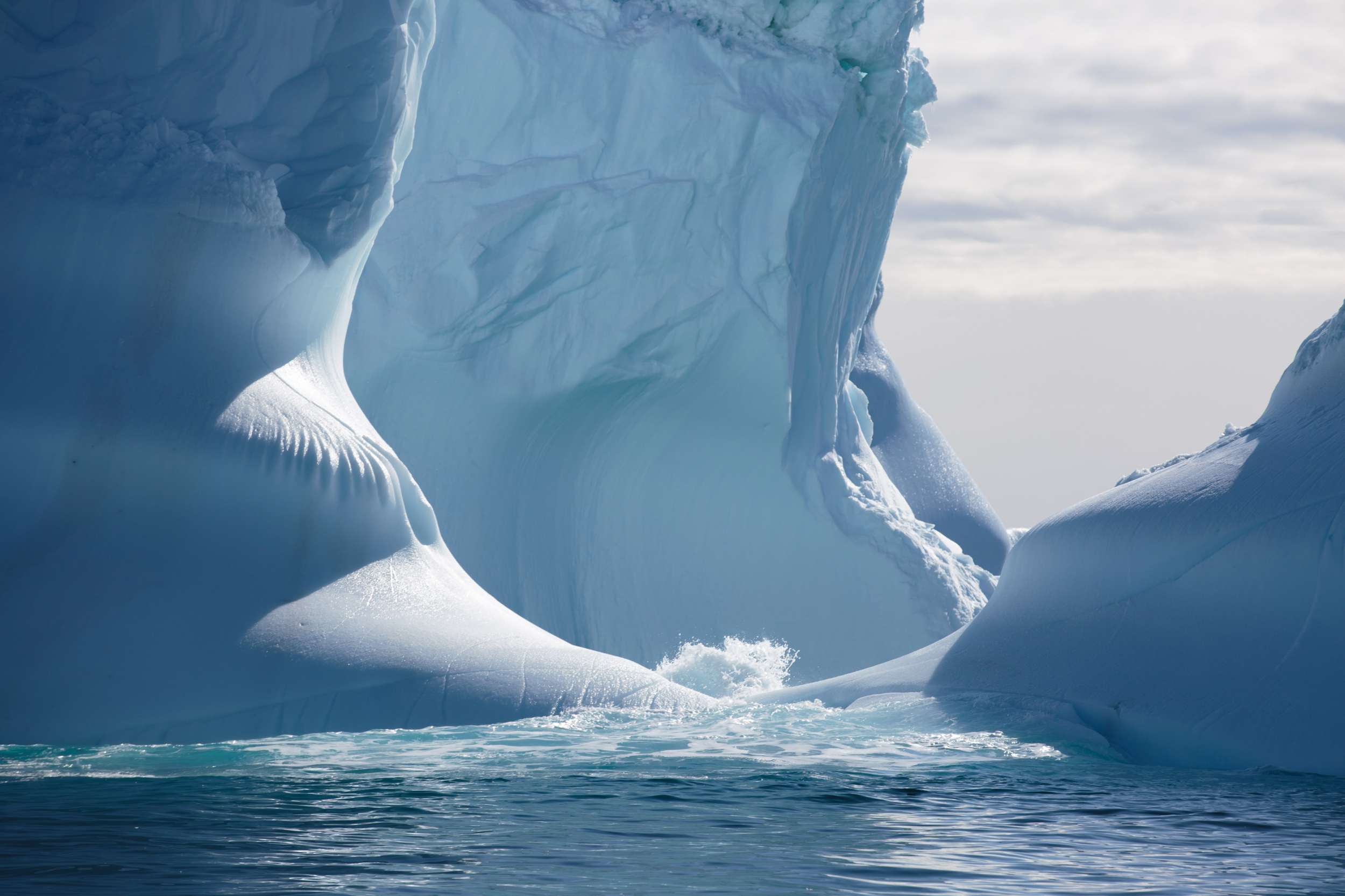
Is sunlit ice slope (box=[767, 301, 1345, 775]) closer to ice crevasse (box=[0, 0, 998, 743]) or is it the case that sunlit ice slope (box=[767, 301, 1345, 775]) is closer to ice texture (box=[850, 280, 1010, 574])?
ice crevasse (box=[0, 0, 998, 743])

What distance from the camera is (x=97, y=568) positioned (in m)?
5.83

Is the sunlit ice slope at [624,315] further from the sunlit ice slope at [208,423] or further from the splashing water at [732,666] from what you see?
the sunlit ice slope at [208,423]

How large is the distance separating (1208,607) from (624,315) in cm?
638

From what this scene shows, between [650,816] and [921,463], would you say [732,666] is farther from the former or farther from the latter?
[921,463]

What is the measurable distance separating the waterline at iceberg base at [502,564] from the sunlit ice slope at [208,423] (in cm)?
2

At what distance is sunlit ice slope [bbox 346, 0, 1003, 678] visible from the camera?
37.1 ft

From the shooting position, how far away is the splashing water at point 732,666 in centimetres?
1007

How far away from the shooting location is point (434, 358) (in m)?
11.6

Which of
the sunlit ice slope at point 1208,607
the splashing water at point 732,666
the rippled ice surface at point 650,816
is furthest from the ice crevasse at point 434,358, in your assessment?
the sunlit ice slope at point 1208,607

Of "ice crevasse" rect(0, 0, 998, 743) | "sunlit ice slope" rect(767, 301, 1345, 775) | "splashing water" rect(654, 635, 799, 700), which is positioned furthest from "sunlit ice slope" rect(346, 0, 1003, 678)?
"sunlit ice slope" rect(767, 301, 1345, 775)

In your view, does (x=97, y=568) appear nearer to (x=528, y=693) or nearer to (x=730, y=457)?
(x=528, y=693)

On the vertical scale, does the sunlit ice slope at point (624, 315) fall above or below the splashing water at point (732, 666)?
above

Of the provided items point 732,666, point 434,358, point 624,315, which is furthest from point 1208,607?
point 434,358

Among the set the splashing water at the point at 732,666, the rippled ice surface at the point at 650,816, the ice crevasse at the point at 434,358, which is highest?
the ice crevasse at the point at 434,358
